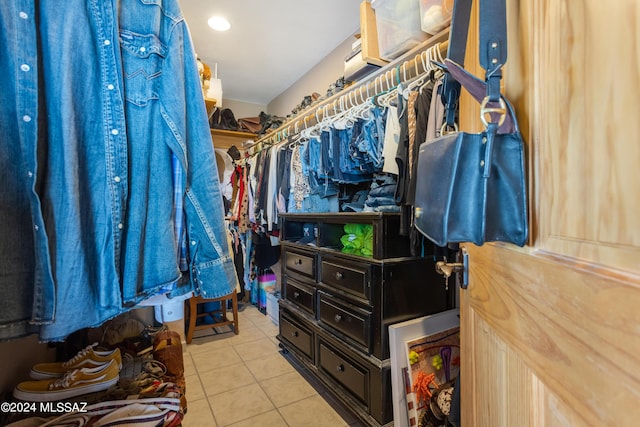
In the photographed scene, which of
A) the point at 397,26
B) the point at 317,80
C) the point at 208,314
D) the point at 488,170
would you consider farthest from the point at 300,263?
the point at 317,80

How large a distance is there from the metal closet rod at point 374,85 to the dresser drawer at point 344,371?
1.55 m

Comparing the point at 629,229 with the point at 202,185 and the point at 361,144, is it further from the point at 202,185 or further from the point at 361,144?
the point at 361,144

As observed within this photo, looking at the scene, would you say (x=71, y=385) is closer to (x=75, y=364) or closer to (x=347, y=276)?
(x=75, y=364)

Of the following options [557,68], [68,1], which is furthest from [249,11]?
[557,68]

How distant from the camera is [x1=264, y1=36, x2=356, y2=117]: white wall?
264 cm

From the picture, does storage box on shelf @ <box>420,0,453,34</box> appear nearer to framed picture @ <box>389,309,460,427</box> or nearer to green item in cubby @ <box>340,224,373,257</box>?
green item in cubby @ <box>340,224,373,257</box>

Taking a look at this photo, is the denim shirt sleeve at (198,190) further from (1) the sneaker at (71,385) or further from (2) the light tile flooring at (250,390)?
(2) the light tile flooring at (250,390)

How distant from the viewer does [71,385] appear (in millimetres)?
1094

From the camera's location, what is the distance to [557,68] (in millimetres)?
387

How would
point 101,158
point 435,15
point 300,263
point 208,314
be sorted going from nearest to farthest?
point 101,158 < point 435,15 < point 300,263 < point 208,314

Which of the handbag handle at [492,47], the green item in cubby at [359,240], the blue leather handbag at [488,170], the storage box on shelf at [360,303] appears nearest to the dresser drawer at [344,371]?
the storage box on shelf at [360,303]

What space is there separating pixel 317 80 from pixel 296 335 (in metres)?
2.44

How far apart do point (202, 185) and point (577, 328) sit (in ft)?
2.26

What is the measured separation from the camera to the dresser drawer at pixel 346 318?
1492mm
